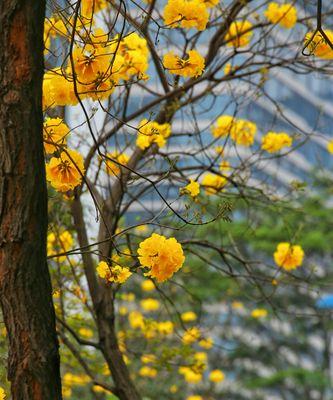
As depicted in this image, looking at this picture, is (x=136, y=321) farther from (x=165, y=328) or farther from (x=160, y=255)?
→ (x=160, y=255)

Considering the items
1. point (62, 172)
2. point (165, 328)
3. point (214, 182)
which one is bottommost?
point (62, 172)

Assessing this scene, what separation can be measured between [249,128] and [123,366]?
1300 millimetres

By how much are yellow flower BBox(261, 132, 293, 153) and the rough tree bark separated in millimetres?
2458

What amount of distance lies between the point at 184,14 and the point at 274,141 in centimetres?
163

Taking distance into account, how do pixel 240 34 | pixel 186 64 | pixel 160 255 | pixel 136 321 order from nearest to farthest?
→ pixel 160 255 → pixel 186 64 → pixel 240 34 → pixel 136 321

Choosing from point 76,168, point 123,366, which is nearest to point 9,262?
point 76,168

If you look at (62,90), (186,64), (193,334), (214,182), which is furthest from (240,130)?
(62,90)

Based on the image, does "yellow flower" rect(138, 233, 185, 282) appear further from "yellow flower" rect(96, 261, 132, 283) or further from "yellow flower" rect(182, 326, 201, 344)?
"yellow flower" rect(182, 326, 201, 344)

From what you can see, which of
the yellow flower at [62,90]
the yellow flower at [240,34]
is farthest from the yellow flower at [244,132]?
the yellow flower at [62,90]

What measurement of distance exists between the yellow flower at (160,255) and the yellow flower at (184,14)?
0.76 meters

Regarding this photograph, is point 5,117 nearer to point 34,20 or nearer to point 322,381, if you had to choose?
point 34,20

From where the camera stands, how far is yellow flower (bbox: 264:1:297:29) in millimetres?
4254

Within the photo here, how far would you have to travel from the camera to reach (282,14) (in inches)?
168

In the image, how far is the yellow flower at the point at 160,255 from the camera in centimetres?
238
